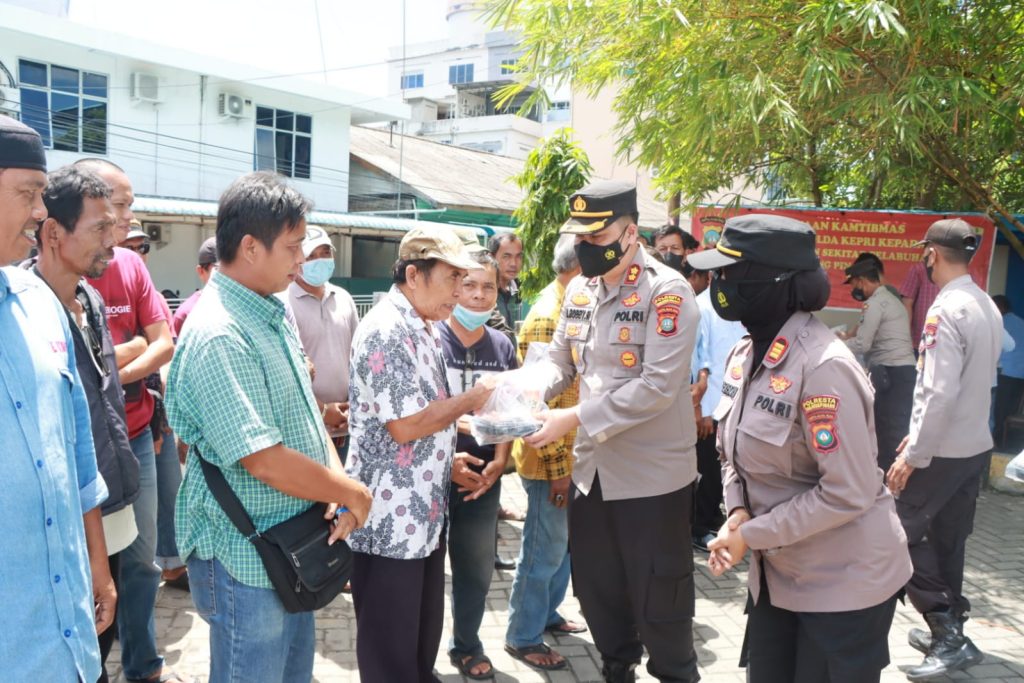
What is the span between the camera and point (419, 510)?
2768mm

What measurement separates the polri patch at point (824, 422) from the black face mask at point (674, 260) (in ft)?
13.0

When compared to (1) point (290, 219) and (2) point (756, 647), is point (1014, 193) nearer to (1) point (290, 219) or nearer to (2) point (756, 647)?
(2) point (756, 647)

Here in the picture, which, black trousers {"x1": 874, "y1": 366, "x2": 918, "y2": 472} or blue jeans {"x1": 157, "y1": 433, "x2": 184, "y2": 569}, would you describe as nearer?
blue jeans {"x1": 157, "y1": 433, "x2": 184, "y2": 569}

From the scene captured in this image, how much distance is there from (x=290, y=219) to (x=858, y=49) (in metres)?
5.84

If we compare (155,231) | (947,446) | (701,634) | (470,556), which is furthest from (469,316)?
(155,231)

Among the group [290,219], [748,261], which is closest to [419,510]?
[290,219]

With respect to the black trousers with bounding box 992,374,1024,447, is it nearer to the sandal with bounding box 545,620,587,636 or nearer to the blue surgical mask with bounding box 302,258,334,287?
the sandal with bounding box 545,620,587,636

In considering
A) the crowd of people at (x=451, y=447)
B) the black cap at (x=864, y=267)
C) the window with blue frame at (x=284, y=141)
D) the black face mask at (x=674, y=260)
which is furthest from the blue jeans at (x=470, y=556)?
the window with blue frame at (x=284, y=141)

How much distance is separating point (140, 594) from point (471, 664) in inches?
60.9

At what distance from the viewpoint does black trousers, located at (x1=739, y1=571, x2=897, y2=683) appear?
233 centimetres

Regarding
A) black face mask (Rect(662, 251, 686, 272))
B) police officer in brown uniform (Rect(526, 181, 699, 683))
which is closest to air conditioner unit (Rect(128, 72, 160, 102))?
black face mask (Rect(662, 251, 686, 272))

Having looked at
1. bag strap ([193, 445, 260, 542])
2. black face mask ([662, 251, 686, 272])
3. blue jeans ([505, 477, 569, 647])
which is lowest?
blue jeans ([505, 477, 569, 647])

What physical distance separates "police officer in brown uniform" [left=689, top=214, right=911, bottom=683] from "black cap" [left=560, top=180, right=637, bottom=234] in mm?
654

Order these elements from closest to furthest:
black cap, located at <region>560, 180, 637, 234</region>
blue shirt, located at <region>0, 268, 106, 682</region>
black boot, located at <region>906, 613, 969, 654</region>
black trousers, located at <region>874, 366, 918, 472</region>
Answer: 1. blue shirt, located at <region>0, 268, 106, 682</region>
2. black cap, located at <region>560, 180, 637, 234</region>
3. black boot, located at <region>906, 613, 969, 654</region>
4. black trousers, located at <region>874, 366, 918, 472</region>
